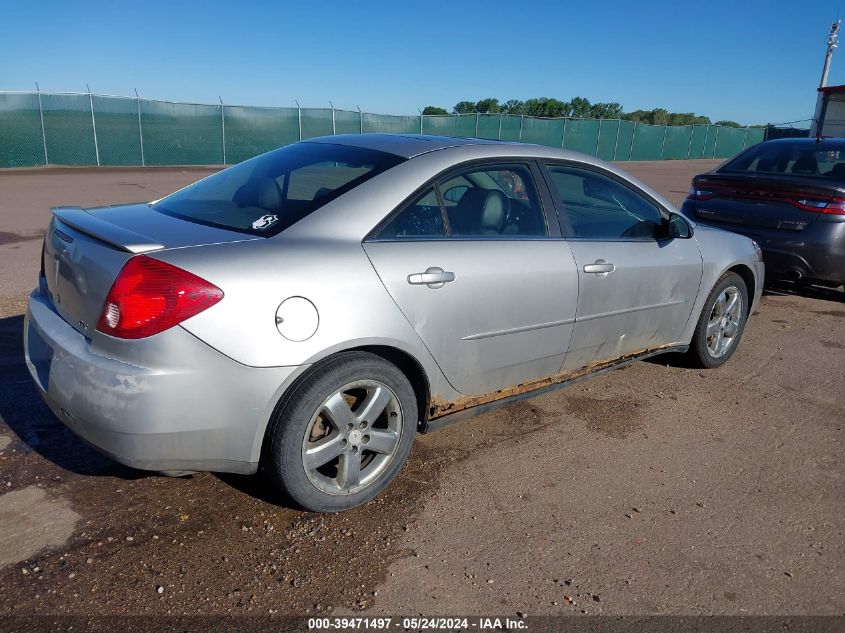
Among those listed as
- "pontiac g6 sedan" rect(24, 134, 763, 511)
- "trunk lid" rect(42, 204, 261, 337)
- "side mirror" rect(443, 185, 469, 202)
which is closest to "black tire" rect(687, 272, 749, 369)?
"pontiac g6 sedan" rect(24, 134, 763, 511)

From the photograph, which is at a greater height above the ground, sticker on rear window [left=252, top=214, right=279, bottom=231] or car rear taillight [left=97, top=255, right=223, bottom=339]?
sticker on rear window [left=252, top=214, right=279, bottom=231]

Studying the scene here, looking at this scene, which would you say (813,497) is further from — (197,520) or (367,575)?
(197,520)

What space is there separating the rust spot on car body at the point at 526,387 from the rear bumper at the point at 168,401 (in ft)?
3.00

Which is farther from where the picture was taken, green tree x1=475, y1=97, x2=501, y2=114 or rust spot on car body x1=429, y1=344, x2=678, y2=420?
green tree x1=475, y1=97, x2=501, y2=114

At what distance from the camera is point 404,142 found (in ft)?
11.5

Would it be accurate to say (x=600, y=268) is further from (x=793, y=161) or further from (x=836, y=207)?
(x=793, y=161)

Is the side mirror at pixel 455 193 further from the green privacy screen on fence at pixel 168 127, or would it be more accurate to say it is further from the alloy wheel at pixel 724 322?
the green privacy screen on fence at pixel 168 127

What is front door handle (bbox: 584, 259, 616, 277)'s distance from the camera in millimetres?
3698

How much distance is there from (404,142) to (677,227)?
1855 millimetres

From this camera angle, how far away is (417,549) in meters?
2.77

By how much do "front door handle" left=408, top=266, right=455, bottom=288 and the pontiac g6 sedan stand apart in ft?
0.04

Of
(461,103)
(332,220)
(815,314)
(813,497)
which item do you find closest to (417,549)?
(332,220)

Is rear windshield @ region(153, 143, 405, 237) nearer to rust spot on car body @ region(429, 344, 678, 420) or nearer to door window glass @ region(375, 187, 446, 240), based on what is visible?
door window glass @ region(375, 187, 446, 240)

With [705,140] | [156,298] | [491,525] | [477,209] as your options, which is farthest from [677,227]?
[705,140]
